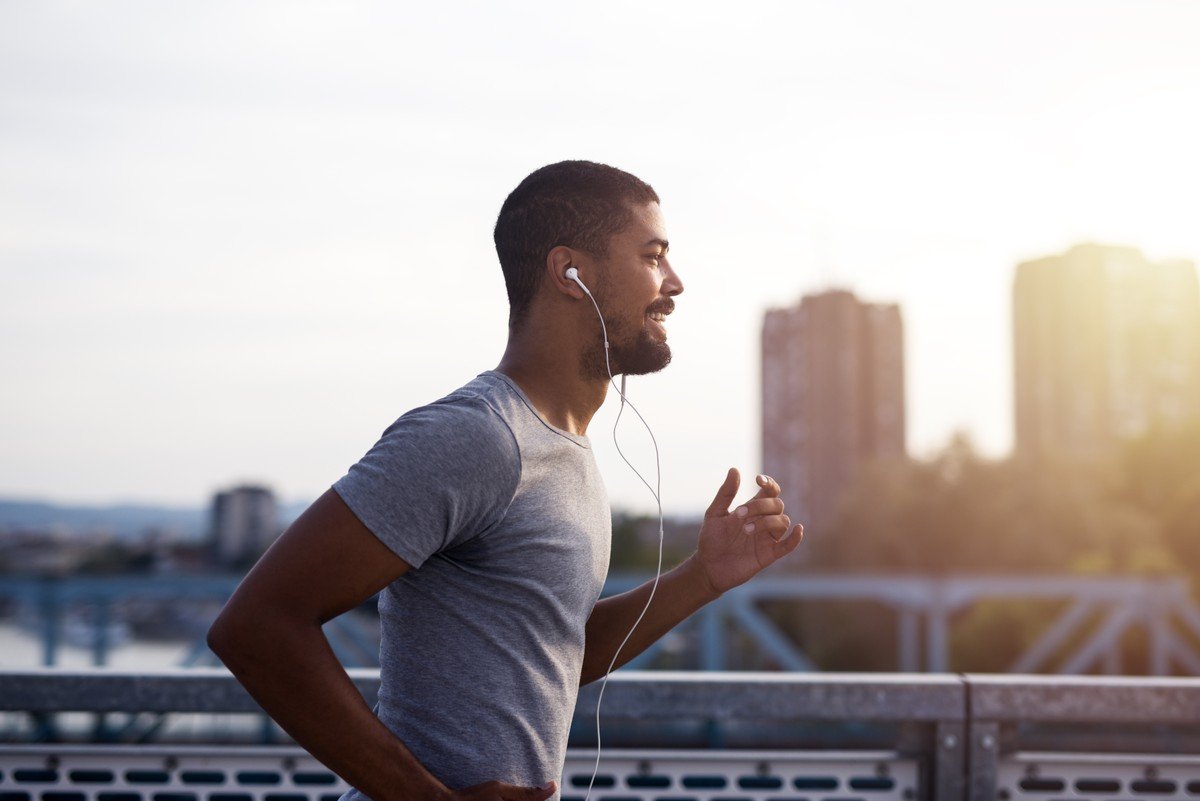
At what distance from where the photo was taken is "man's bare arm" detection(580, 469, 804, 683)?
2.29 m

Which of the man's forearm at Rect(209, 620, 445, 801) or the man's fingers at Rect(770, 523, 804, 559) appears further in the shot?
the man's fingers at Rect(770, 523, 804, 559)

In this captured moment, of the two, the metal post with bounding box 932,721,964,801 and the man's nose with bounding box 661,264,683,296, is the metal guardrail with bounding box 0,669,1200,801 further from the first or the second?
the man's nose with bounding box 661,264,683,296

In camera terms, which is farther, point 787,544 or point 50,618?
point 50,618

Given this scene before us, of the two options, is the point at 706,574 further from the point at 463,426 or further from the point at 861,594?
the point at 861,594

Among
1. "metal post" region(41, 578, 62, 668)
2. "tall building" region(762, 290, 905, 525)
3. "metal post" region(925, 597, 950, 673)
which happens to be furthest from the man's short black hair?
"tall building" region(762, 290, 905, 525)

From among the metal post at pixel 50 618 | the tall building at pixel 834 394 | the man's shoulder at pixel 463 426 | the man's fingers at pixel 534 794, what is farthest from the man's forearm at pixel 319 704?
the tall building at pixel 834 394

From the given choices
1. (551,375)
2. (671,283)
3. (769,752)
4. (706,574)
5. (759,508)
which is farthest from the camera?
(769,752)

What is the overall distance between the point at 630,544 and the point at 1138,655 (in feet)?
119

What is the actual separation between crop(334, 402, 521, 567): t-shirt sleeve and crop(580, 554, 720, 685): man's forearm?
652mm

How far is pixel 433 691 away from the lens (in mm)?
1857

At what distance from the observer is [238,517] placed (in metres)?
83.9

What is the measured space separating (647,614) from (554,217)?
2.61ft

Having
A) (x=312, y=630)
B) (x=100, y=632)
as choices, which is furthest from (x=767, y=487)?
(x=100, y=632)

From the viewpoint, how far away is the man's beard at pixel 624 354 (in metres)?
2.07
